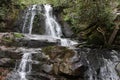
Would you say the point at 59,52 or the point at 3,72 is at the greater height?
the point at 59,52

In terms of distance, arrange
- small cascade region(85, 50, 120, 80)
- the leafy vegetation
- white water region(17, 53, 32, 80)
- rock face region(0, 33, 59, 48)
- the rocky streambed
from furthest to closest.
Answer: the leafy vegetation → rock face region(0, 33, 59, 48) → white water region(17, 53, 32, 80) → small cascade region(85, 50, 120, 80) → the rocky streambed

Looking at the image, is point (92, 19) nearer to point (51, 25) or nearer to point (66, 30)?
point (66, 30)

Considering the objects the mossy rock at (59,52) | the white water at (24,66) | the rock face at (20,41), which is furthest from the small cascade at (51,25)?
the white water at (24,66)

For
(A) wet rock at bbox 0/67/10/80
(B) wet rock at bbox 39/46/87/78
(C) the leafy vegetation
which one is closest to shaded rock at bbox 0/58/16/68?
(A) wet rock at bbox 0/67/10/80

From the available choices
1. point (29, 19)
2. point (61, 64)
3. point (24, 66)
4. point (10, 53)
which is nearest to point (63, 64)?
point (61, 64)

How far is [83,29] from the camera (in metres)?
16.4

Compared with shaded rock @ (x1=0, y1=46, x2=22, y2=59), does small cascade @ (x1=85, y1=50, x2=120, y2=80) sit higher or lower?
lower

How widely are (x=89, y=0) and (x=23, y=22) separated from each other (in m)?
6.19

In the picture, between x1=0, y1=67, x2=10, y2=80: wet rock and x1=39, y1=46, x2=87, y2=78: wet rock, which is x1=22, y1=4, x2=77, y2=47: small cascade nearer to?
x1=39, y1=46, x2=87, y2=78: wet rock

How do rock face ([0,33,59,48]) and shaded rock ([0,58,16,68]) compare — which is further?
rock face ([0,33,59,48])

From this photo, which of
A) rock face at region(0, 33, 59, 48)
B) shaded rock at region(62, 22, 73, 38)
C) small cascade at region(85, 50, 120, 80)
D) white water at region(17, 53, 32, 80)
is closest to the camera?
small cascade at region(85, 50, 120, 80)

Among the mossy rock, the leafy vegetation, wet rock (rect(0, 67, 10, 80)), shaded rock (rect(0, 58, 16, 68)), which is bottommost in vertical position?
wet rock (rect(0, 67, 10, 80))

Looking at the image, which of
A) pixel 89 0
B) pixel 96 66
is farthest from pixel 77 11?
pixel 96 66

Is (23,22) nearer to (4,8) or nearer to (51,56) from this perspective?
(4,8)
